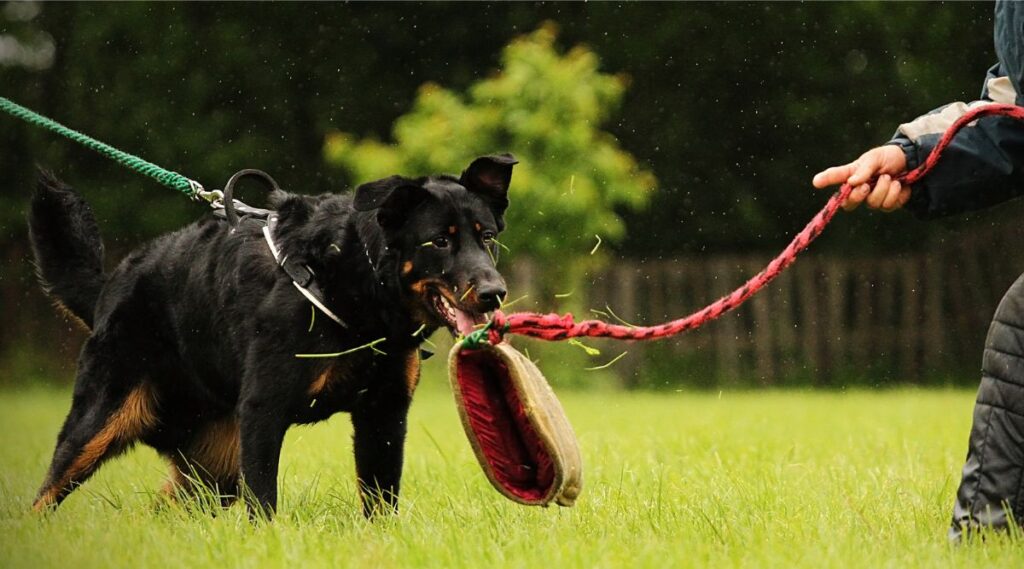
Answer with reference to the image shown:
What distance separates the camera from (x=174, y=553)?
3713 mm

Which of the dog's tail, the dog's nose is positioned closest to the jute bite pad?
the dog's nose

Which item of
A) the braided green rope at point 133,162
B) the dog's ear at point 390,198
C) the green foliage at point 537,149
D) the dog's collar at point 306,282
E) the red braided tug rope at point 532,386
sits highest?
the green foliage at point 537,149

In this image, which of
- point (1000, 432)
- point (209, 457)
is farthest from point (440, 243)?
point (1000, 432)

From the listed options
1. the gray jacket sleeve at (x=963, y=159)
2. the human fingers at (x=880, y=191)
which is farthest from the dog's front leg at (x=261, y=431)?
the gray jacket sleeve at (x=963, y=159)

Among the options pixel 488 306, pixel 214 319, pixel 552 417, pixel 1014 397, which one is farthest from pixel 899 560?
pixel 214 319

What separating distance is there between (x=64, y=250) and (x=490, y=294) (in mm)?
2332

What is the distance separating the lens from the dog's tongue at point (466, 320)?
13.6ft

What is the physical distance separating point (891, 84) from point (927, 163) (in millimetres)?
17148

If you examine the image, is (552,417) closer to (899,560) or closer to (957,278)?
(899,560)

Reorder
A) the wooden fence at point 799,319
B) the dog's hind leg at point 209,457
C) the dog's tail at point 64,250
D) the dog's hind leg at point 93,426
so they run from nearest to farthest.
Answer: the dog's hind leg at point 93,426
the dog's hind leg at point 209,457
the dog's tail at point 64,250
the wooden fence at point 799,319

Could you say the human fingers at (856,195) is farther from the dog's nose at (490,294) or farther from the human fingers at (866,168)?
the dog's nose at (490,294)

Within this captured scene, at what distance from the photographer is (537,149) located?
48.8ft

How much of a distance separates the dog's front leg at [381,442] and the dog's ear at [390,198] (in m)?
0.61

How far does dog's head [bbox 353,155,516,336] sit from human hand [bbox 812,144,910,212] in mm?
1222
